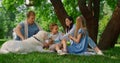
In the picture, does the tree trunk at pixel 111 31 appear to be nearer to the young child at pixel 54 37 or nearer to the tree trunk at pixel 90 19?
the tree trunk at pixel 90 19

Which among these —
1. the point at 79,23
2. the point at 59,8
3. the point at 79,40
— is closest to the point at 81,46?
the point at 79,40

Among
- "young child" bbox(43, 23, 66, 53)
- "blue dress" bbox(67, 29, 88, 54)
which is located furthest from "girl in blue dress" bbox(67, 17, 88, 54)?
"young child" bbox(43, 23, 66, 53)

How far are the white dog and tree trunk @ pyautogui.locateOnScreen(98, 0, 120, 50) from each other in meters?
5.47

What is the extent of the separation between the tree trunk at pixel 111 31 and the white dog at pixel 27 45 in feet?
18.0

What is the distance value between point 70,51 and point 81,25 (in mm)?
869

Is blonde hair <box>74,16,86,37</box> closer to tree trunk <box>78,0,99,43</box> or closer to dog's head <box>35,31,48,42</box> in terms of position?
dog's head <box>35,31,48,42</box>

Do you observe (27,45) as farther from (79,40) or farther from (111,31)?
(111,31)

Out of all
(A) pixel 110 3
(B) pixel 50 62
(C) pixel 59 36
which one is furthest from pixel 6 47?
(A) pixel 110 3

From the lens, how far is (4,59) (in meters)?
8.18

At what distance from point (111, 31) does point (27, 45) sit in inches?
240

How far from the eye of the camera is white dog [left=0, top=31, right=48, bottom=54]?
1030 centimetres

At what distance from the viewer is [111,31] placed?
15.6 meters

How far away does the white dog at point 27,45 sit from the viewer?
33.8 feet

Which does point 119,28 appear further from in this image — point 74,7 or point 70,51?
point 74,7
